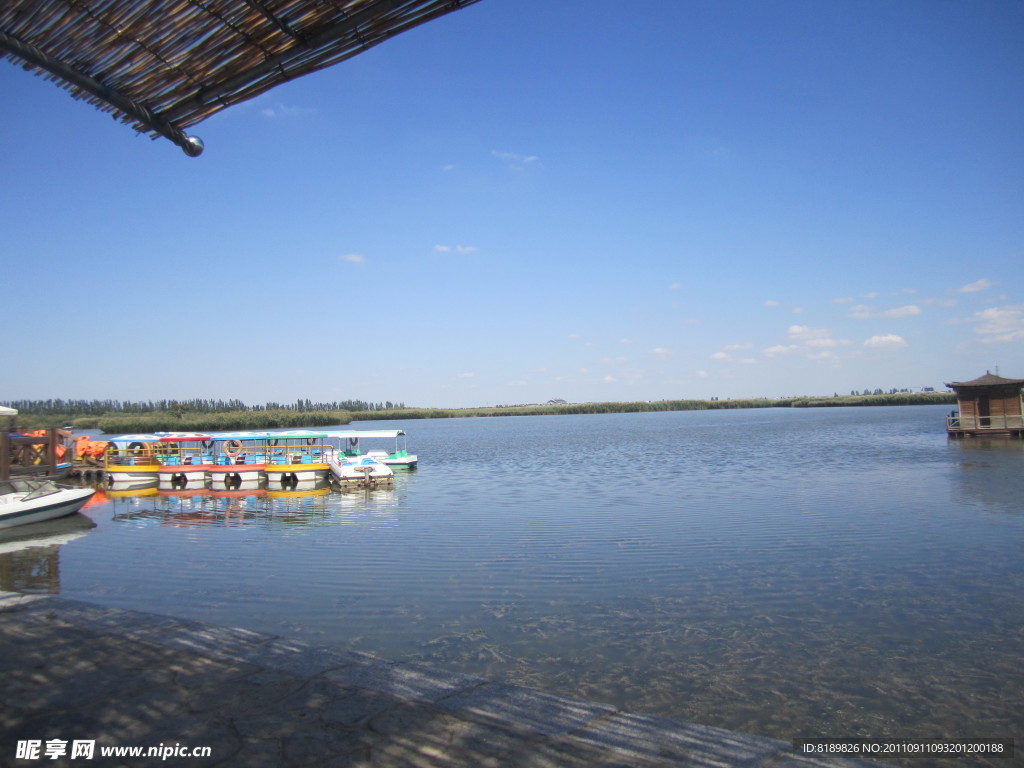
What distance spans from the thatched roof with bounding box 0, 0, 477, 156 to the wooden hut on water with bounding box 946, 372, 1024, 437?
5055 cm

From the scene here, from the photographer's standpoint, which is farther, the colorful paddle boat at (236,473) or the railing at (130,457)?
the railing at (130,457)

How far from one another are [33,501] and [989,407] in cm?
5322

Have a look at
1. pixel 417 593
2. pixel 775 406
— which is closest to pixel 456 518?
pixel 417 593

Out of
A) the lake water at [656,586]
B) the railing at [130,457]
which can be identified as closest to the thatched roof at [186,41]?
the lake water at [656,586]

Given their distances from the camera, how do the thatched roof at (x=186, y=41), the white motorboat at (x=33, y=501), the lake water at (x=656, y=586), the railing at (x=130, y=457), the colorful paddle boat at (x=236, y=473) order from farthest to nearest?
the railing at (x=130, y=457), the colorful paddle boat at (x=236, y=473), the white motorboat at (x=33, y=501), the lake water at (x=656, y=586), the thatched roof at (x=186, y=41)

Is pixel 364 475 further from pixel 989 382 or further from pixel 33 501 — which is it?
pixel 989 382

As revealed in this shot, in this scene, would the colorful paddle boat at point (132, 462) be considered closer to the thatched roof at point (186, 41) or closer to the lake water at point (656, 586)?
the lake water at point (656, 586)

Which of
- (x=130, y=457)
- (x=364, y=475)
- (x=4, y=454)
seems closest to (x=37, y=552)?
(x=4, y=454)

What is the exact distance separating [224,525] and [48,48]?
64.4 ft

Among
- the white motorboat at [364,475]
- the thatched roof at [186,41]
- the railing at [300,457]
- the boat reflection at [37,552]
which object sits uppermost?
the thatched roof at [186,41]

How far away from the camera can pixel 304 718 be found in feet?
15.2

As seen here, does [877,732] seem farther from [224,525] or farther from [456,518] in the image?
[224,525]

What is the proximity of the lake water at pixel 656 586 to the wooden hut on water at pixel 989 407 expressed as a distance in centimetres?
2057

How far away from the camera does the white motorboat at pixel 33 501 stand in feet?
62.6
